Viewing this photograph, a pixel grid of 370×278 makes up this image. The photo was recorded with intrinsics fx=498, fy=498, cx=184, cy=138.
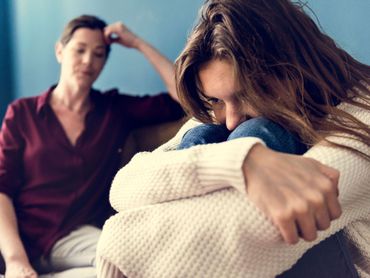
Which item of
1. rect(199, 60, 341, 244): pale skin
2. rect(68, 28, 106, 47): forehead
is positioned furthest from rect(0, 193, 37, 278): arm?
rect(199, 60, 341, 244): pale skin

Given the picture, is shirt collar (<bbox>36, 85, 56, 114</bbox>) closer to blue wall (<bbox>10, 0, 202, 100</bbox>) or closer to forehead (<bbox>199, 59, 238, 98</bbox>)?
blue wall (<bbox>10, 0, 202, 100</bbox>)

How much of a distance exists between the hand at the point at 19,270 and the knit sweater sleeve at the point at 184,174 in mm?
727

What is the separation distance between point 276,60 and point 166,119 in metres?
0.87

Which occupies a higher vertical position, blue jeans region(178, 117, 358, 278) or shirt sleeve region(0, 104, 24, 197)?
blue jeans region(178, 117, 358, 278)

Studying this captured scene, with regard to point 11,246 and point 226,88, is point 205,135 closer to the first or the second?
point 226,88

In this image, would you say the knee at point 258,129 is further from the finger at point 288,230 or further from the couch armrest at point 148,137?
the couch armrest at point 148,137

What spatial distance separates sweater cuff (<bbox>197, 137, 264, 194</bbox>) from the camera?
1.77 ft

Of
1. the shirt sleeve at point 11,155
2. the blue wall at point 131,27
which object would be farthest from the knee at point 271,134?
the shirt sleeve at point 11,155

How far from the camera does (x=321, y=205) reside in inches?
19.3

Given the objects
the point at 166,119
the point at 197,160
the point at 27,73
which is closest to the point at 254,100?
the point at 197,160

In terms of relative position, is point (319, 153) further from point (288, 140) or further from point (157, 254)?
point (157, 254)

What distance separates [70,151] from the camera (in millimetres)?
1551

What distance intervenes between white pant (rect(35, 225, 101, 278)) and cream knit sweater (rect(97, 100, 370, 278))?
0.78 metres

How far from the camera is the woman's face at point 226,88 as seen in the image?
2.43ft
